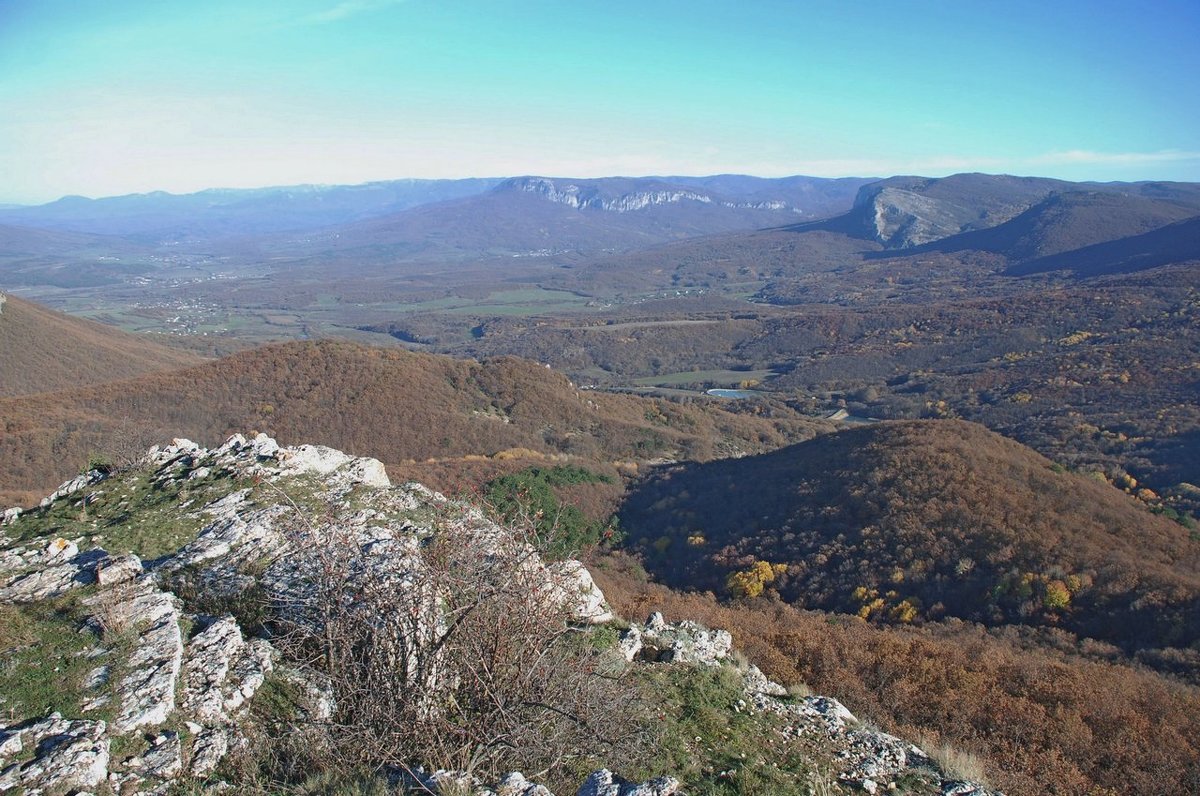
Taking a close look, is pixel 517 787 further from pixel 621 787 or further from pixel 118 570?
pixel 118 570

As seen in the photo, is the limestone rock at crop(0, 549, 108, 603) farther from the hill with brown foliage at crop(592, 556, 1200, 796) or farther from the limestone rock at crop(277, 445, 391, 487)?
the hill with brown foliage at crop(592, 556, 1200, 796)

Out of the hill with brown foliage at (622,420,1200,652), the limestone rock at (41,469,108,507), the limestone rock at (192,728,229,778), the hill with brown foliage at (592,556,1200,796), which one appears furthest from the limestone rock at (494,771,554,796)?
the hill with brown foliage at (622,420,1200,652)

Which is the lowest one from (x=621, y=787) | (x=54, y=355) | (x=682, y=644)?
(x=54, y=355)

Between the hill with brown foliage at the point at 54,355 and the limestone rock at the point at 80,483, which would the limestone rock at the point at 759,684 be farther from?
the hill with brown foliage at the point at 54,355

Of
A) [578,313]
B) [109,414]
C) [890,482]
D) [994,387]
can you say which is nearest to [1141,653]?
[890,482]

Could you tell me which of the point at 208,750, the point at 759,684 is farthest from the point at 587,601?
the point at 208,750
